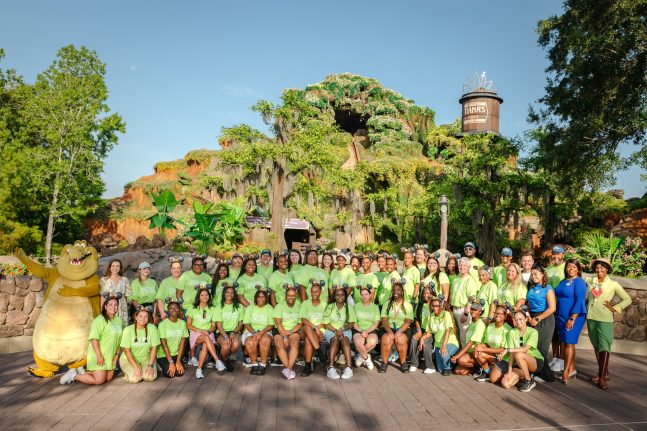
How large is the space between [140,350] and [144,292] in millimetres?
1182

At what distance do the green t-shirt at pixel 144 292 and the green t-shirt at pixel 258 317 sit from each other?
5.16 feet

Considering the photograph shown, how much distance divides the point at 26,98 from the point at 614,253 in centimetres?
3028

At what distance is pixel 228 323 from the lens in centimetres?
641

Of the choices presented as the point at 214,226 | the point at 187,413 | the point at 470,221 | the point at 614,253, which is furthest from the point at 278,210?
the point at 187,413

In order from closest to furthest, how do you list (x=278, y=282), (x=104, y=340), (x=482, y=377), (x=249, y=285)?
(x=104, y=340) → (x=482, y=377) → (x=249, y=285) → (x=278, y=282)

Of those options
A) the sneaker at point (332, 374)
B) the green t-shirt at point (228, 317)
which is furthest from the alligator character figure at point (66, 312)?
the sneaker at point (332, 374)

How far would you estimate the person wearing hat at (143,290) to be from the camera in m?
6.69

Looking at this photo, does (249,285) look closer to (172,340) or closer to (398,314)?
(172,340)

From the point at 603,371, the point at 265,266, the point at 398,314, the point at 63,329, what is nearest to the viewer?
the point at 63,329

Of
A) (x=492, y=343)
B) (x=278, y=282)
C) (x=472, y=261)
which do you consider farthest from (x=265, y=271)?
(x=492, y=343)

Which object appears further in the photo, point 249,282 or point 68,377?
point 249,282

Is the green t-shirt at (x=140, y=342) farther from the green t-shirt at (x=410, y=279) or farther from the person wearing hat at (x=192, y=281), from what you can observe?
the green t-shirt at (x=410, y=279)

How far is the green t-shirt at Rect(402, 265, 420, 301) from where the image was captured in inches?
270

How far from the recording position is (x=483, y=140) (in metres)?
22.3
